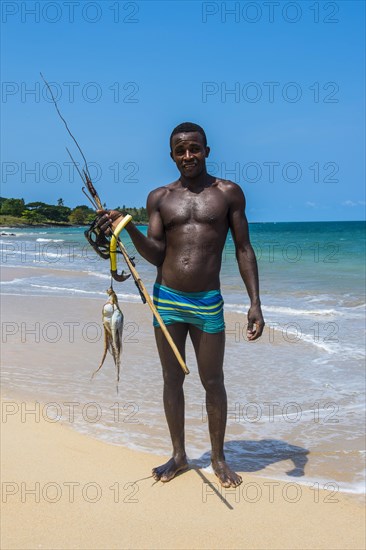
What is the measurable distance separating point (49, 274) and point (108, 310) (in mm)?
16659

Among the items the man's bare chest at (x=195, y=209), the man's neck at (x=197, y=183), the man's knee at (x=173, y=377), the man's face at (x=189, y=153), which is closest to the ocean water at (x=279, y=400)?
the man's knee at (x=173, y=377)

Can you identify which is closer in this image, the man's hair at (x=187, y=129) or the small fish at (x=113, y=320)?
the small fish at (x=113, y=320)

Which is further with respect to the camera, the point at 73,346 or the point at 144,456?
the point at 73,346

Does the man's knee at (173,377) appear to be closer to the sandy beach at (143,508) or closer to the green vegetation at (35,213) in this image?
the sandy beach at (143,508)

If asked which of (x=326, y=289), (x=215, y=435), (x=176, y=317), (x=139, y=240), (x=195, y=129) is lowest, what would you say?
(x=326, y=289)

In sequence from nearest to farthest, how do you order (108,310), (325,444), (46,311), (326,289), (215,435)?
(108,310) → (215,435) → (325,444) → (46,311) → (326,289)

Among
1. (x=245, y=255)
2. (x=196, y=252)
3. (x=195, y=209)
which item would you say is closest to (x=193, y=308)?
(x=196, y=252)

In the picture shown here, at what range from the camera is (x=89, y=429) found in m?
4.93

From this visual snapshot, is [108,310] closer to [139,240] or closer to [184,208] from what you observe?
[139,240]

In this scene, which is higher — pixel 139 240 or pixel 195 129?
pixel 195 129

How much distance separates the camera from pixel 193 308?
12.6 feet

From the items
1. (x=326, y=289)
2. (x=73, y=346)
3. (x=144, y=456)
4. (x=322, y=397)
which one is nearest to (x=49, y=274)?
Result: (x=326, y=289)

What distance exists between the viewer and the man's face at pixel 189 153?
149 inches

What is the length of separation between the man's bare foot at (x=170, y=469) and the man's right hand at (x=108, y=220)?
1604 mm
